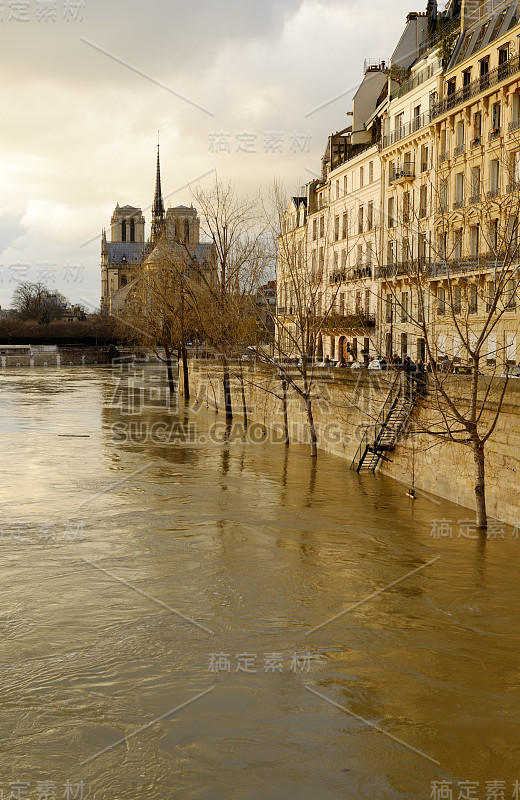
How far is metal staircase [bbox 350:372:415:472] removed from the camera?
21719mm

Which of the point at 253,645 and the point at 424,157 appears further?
the point at 424,157

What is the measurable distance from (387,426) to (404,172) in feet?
75.2

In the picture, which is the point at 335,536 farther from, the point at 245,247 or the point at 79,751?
the point at 245,247

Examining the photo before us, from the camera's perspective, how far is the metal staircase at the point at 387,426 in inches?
855

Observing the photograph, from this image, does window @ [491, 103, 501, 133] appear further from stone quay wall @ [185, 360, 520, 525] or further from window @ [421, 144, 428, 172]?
stone quay wall @ [185, 360, 520, 525]

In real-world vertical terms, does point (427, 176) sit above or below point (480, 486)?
above

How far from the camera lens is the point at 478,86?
34531 mm

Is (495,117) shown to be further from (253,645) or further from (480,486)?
(253,645)

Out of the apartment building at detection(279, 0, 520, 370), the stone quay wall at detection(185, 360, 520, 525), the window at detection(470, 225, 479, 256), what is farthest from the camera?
the window at detection(470, 225, 479, 256)

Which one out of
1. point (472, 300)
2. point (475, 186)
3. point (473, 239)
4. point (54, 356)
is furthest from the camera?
point (54, 356)

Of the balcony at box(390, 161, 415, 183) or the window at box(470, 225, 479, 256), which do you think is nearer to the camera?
the window at box(470, 225, 479, 256)

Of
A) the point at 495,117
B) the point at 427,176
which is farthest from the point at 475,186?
the point at 427,176

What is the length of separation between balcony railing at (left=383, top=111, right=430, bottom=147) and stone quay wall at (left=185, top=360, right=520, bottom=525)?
47.1ft

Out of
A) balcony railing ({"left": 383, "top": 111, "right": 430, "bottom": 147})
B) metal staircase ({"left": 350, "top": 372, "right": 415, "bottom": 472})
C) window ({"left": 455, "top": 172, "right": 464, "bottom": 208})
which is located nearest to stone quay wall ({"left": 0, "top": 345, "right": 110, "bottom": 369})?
balcony railing ({"left": 383, "top": 111, "right": 430, "bottom": 147})
